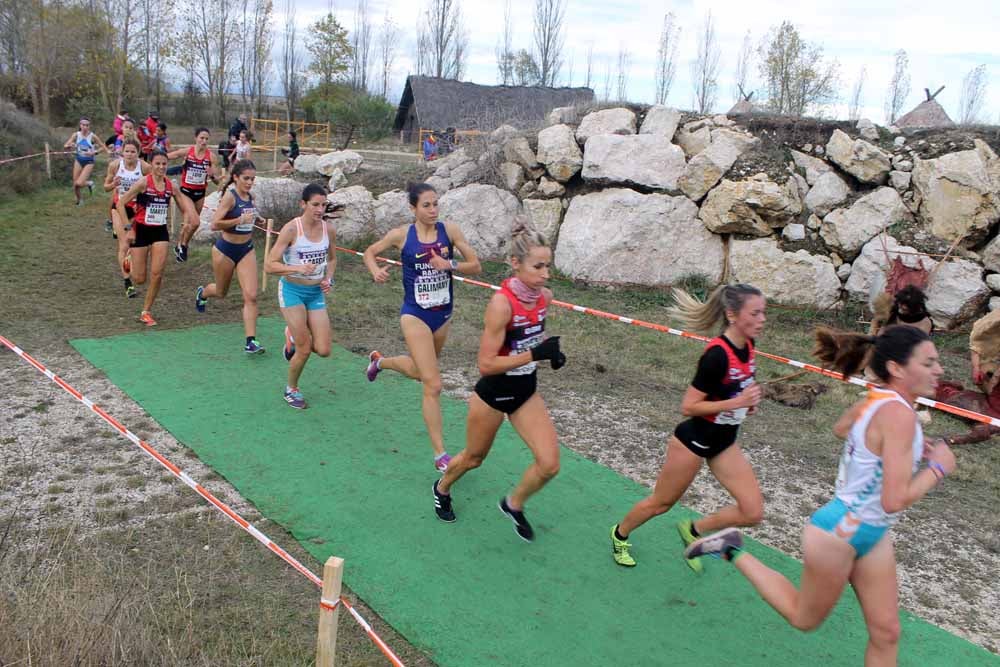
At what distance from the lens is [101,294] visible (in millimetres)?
10727

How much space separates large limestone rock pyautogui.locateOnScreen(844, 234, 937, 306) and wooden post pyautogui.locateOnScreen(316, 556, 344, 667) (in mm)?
10123

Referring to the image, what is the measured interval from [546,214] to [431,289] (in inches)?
308

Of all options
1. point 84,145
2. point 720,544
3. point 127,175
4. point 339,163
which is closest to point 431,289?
point 720,544

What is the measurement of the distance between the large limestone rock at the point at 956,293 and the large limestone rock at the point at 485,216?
21.1 feet

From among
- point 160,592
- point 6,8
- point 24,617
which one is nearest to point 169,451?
point 160,592

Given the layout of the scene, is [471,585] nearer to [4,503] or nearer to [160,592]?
[160,592]

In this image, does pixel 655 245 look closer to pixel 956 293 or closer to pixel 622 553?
pixel 956 293

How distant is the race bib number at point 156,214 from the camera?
907cm

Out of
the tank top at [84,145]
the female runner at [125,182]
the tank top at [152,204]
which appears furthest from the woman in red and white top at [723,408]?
the tank top at [84,145]

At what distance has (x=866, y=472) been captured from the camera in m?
3.19

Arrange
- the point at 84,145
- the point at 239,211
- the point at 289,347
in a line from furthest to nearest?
the point at 84,145 → the point at 239,211 → the point at 289,347

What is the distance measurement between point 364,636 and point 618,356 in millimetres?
5859

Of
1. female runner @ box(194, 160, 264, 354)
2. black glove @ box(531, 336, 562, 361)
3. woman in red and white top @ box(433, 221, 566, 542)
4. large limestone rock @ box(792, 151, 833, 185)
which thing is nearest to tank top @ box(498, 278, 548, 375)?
woman in red and white top @ box(433, 221, 566, 542)

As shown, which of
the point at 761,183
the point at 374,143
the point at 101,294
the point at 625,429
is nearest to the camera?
the point at 625,429
